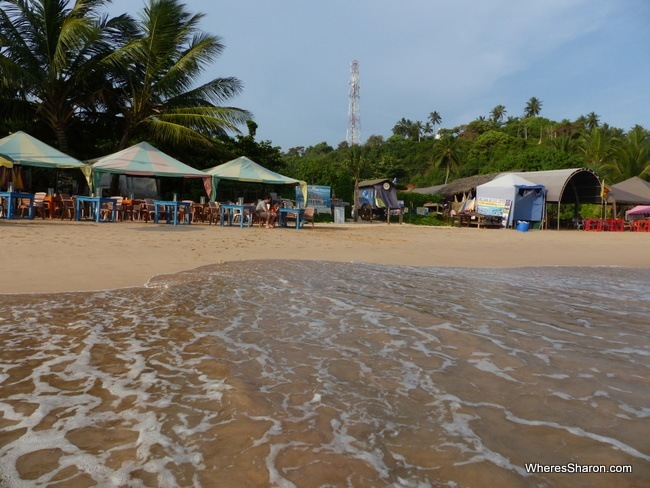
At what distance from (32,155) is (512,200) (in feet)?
72.9

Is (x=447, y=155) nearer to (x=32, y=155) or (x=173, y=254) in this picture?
(x=32, y=155)

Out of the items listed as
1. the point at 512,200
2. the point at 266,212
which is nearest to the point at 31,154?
the point at 266,212

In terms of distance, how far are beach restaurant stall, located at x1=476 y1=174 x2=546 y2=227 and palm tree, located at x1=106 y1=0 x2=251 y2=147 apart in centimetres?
1428

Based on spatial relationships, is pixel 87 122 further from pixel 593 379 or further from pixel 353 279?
pixel 593 379

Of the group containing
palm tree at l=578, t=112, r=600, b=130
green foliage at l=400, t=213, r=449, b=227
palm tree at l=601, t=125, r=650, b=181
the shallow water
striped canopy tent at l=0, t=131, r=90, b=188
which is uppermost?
palm tree at l=578, t=112, r=600, b=130

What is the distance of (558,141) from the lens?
46125 millimetres

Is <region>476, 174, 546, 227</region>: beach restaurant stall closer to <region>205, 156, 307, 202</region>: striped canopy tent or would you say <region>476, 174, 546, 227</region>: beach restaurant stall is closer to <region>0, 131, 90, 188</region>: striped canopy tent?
<region>205, 156, 307, 202</region>: striped canopy tent

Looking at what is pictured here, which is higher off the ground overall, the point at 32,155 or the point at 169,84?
the point at 169,84

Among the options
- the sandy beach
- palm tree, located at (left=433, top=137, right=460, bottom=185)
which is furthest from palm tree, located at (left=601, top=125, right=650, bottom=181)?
the sandy beach

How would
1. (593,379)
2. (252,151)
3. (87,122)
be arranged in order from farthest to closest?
(252,151)
(87,122)
(593,379)

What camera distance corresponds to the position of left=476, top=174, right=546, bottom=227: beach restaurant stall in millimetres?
25938

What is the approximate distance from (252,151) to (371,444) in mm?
22810

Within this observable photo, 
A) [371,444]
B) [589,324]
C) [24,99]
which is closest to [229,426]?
[371,444]

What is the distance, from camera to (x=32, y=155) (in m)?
15.0
